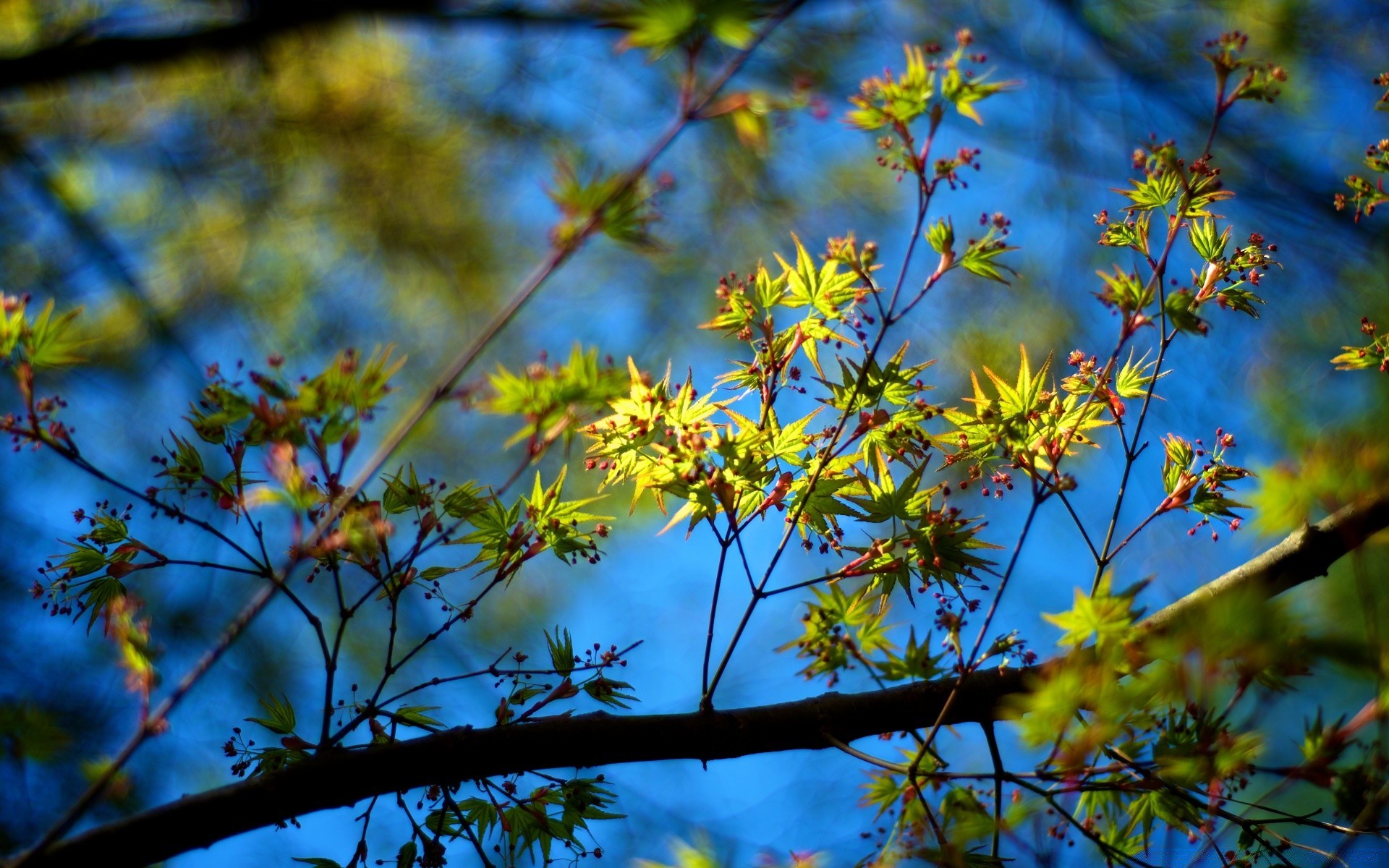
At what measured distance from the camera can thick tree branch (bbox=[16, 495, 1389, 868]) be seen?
73 centimetres

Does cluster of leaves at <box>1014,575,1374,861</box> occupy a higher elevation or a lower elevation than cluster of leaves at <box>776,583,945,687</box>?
lower

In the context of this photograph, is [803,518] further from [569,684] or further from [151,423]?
[151,423]

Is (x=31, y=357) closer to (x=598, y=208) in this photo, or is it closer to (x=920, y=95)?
(x=598, y=208)

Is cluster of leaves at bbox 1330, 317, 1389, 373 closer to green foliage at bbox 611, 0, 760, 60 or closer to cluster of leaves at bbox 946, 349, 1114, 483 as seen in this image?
cluster of leaves at bbox 946, 349, 1114, 483

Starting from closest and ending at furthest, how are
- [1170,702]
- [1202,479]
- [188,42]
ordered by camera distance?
1. [1170,702]
2. [1202,479]
3. [188,42]

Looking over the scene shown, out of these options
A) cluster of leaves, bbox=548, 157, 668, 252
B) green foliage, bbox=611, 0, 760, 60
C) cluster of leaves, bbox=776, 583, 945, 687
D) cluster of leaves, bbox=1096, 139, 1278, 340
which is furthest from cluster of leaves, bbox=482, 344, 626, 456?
cluster of leaves, bbox=1096, 139, 1278, 340

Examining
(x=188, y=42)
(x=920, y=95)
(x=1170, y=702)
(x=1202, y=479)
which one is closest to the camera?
(x=1170, y=702)

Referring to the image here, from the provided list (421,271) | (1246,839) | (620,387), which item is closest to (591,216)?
(620,387)

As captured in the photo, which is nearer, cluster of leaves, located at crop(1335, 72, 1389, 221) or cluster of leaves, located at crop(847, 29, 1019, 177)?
cluster of leaves, located at crop(847, 29, 1019, 177)

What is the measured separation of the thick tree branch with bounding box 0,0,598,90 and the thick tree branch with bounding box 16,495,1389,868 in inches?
50.8

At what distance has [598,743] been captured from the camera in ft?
2.70

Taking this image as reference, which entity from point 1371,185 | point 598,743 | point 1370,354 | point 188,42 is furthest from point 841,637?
point 188,42

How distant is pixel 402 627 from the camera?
105 inches

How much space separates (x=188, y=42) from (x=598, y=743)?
5.51 feet
